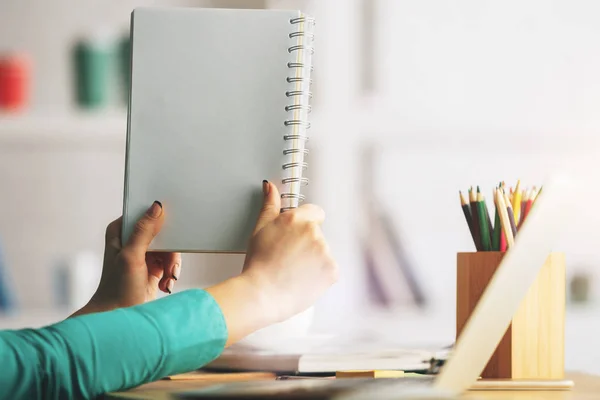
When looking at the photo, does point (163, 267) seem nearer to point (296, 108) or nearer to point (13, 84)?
point (296, 108)

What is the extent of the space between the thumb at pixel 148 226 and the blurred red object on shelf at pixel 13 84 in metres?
1.39

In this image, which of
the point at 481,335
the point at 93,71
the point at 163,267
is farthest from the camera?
the point at 93,71

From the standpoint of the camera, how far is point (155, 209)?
831mm

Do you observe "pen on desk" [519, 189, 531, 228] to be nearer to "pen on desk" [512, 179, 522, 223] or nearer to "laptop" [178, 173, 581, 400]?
"pen on desk" [512, 179, 522, 223]

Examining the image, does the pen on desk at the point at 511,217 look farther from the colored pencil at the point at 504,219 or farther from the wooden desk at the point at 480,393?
the wooden desk at the point at 480,393

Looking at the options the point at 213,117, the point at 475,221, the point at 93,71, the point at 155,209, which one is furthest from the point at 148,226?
the point at 93,71

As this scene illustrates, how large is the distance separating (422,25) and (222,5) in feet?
1.79

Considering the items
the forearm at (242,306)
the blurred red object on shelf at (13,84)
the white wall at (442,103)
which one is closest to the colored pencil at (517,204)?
the forearm at (242,306)

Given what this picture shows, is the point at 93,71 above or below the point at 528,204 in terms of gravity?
above

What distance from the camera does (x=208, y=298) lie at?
72 cm

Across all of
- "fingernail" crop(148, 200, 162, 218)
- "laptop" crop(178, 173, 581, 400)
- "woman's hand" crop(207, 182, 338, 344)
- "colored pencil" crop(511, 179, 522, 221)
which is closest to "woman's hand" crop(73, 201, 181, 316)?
"fingernail" crop(148, 200, 162, 218)

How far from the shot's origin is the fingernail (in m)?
0.83

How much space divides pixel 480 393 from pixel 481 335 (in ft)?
0.34

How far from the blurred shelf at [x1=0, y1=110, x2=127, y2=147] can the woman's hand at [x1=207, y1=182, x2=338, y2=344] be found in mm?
1354
